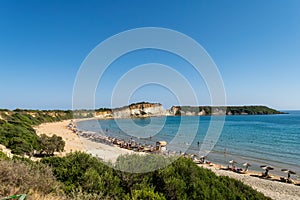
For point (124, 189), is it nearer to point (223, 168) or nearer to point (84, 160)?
point (84, 160)

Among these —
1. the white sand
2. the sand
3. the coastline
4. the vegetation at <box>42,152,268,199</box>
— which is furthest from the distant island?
the vegetation at <box>42,152,268,199</box>

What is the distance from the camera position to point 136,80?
11.1 meters

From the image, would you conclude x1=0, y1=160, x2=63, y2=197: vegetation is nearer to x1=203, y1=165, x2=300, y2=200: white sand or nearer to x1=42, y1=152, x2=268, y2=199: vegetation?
x1=42, y1=152, x2=268, y2=199: vegetation

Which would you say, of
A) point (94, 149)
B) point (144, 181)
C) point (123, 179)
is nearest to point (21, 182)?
point (123, 179)

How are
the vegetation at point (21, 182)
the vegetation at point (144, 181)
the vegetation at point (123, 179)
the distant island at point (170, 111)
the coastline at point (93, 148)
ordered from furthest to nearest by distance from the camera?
the distant island at point (170, 111) → the coastline at point (93, 148) → the vegetation at point (144, 181) → the vegetation at point (123, 179) → the vegetation at point (21, 182)

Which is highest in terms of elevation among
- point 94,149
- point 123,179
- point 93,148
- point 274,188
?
point 123,179

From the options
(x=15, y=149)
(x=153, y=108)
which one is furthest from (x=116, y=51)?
(x=153, y=108)

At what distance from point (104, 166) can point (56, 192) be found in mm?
2503

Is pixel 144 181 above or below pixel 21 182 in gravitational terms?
below

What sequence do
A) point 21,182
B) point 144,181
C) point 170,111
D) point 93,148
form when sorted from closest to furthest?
point 21,182 → point 144,181 → point 93,148 → point 170,111

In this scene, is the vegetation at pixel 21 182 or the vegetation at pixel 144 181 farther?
the vegetation at pixel 144 181

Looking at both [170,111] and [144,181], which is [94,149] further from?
[170,111]

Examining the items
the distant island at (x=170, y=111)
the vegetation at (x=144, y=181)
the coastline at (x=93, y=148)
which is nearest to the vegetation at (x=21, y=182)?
the vegetation at (x=144, y=181)

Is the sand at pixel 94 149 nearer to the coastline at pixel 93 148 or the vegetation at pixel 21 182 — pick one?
the coastline at pixel 93 148
